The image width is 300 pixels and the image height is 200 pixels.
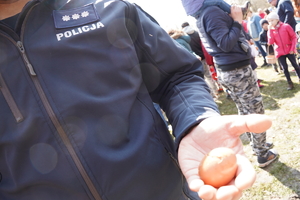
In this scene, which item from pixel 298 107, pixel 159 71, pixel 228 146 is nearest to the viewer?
pixel 228 146

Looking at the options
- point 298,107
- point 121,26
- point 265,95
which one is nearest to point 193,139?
point 121,26

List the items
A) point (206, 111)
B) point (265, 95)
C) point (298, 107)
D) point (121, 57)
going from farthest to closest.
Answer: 1. point (265, 95)
2. point (298, 107)
3. point (121, 57)
4. point (206, 111)

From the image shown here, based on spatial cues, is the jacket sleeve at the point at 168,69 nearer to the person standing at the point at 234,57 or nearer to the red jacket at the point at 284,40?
the person standing at the point at 234,57

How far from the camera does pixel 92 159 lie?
1.05m

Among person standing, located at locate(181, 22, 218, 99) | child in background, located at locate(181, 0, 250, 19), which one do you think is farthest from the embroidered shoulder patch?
person standing, located at locate(181, 22, 218, 99)

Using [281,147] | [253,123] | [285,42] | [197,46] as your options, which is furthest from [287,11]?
[253,123]

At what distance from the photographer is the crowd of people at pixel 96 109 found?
104 cm

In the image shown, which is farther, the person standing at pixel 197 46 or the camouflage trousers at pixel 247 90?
the person standing at pixel 197 46

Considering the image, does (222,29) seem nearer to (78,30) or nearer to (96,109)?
(78,30)

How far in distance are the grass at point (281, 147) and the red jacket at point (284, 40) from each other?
84cm

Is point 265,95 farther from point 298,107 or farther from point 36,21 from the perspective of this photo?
point 36,21

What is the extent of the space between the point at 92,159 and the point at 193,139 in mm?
399

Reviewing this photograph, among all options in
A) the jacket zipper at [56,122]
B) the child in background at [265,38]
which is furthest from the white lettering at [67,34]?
the child in background at [265,38]

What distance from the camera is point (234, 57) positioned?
3.12 meters
